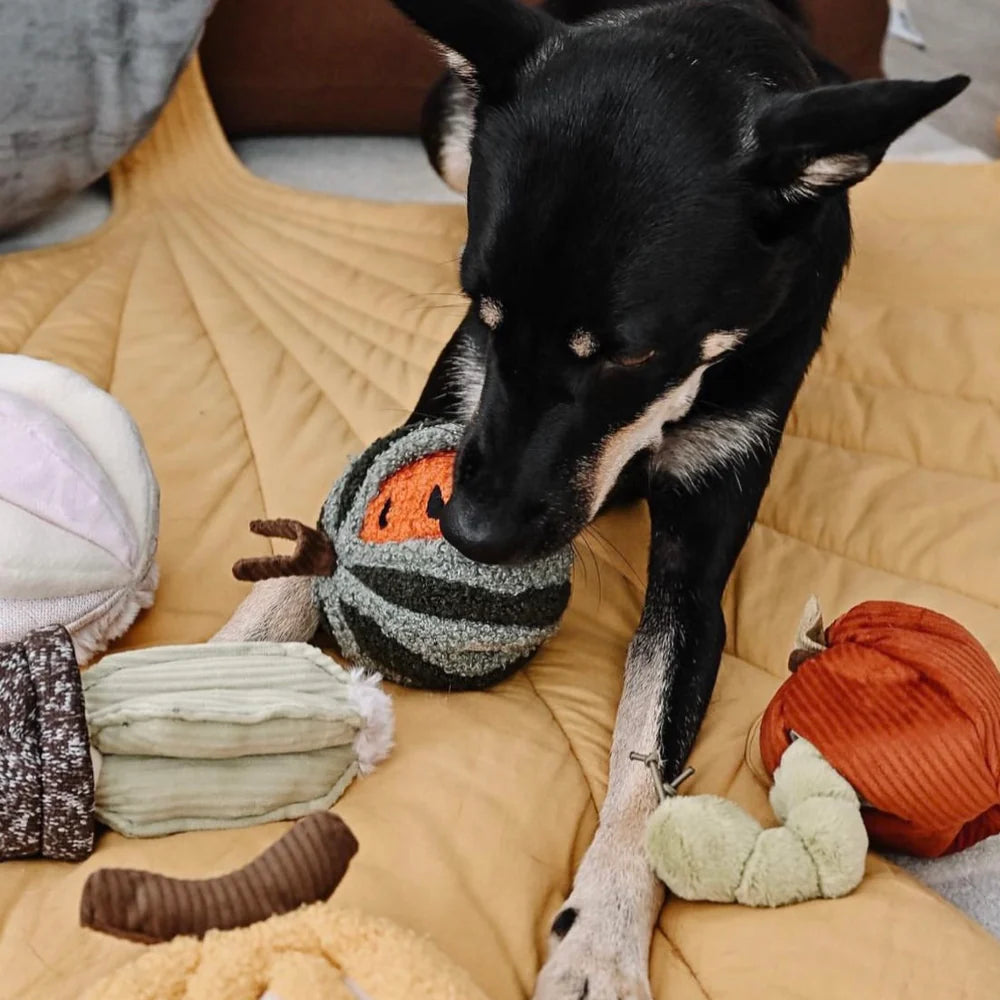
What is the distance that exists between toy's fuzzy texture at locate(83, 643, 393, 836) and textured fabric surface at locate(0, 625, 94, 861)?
0.04 metres

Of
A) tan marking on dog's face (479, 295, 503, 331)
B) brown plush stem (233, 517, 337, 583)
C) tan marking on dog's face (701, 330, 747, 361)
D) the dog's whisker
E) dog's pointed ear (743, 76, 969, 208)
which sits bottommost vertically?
the dog's whisker

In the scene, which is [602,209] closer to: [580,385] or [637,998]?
[580,385]

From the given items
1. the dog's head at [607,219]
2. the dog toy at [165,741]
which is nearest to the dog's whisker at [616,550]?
the dog's head at [607,219]

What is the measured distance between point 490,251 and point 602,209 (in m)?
0.12

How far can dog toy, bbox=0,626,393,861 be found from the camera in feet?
2.77

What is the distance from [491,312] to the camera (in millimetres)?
1070

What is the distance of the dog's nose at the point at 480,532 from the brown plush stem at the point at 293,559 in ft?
0.46

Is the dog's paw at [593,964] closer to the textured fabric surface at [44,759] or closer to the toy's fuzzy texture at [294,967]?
the toy's fuzzy texture at [294,967]

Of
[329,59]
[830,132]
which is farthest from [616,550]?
[329,59]

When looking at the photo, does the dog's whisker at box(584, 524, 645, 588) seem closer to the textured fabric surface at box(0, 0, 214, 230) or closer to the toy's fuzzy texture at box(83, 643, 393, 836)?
the toy's fuzzy texture at box(83, 643, 393, 836)

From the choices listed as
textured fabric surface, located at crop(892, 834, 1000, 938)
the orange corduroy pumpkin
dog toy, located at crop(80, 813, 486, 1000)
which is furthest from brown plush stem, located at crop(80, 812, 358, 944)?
textured fabric surface, located at crop(892, 834, 1000, 938)

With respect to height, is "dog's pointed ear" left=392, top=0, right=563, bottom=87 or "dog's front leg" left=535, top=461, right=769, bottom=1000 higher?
"dog's pointed ear" left=392, top=0, right=563, bottom=87

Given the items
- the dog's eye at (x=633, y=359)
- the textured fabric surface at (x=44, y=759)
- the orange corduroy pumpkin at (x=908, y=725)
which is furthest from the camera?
the dog's eye at (x=633, y=359)

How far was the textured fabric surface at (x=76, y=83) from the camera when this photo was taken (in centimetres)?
189
